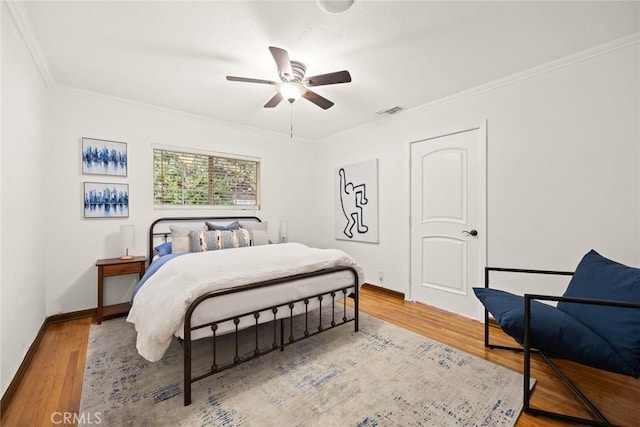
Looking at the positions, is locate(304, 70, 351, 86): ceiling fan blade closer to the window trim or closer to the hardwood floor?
the window trim

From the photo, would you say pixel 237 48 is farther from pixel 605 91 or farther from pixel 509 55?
pixel 605 91

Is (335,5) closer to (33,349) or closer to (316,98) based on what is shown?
(316,98)

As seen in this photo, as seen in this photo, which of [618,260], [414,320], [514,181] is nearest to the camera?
[618,260]

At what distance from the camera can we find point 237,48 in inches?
86.5

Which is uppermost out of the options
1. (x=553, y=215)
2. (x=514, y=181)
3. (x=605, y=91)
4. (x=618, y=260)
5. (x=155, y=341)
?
(x=605, y=91)

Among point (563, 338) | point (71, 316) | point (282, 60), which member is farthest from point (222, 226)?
point (563, 338)

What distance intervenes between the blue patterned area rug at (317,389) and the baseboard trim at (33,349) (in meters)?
0.36

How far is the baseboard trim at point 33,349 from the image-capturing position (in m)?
1.67

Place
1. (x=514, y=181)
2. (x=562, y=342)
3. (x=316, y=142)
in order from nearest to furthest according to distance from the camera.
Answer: (x=562, y=342) < (x=514, y=181) < (x=316, y=142)

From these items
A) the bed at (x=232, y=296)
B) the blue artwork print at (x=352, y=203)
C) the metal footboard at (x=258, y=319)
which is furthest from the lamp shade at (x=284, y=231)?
the metal footboard at (x=258, y=319)

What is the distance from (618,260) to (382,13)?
2637 millimetres

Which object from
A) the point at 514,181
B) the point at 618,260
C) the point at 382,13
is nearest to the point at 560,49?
the point at 514,181

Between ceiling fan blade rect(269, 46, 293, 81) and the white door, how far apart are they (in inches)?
81.2

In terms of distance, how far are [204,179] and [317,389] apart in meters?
3.19
